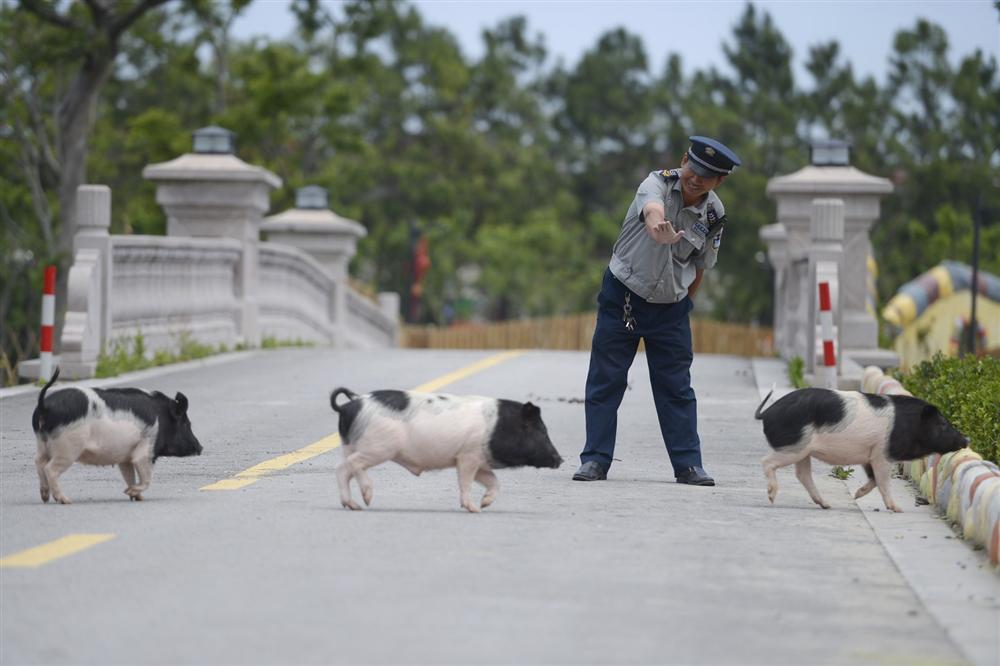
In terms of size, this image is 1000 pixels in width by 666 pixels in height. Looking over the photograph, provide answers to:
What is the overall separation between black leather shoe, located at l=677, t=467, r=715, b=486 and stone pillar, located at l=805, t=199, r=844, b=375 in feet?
22.6

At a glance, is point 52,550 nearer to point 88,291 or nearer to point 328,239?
point 88,291

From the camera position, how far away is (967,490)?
8.02 meters

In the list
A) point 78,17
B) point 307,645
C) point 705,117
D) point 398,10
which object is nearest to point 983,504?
point 307,645

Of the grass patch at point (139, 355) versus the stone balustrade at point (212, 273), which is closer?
the grass patch at point (139, 355)

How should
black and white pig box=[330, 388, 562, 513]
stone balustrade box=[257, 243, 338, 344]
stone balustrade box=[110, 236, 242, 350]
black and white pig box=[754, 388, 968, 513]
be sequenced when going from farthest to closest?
stone balustrade box=[257, 243, 338, 344] → stone balustrade box=[110, 236, 242, 350] → black and white pig box=[754, 388, 968, 513] → black and white pig box=[330, 388, 562, 513]

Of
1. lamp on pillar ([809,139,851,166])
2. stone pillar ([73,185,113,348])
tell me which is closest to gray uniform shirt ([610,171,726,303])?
stone pillar ([73,185,113,348])

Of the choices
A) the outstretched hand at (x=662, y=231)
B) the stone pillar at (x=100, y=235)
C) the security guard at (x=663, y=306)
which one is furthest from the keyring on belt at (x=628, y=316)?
the stone pillar at (x=100, y=235)

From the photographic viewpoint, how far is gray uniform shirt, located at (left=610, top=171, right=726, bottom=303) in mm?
9250

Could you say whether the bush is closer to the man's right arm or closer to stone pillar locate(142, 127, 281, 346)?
the man's right arm

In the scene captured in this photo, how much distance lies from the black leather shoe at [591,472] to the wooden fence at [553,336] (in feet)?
83.0

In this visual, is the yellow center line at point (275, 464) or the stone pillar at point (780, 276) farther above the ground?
the stone pillar at point (780, 276)

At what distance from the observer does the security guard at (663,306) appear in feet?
30.1

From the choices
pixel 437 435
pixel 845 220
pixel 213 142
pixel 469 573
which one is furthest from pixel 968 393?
pixel 213 142

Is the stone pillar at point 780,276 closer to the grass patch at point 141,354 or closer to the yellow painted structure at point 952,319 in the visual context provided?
the grass patch at point 141,354
